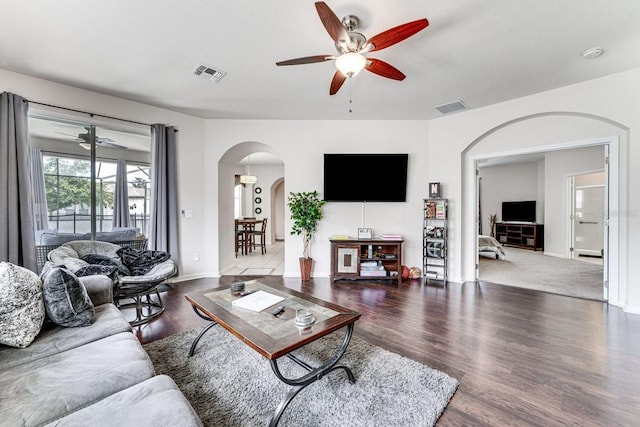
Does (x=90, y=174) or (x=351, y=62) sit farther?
(x=90, y=174)

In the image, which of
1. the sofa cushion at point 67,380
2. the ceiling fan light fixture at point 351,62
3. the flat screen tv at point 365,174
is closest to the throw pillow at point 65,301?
the sofa cushion at point 67,380

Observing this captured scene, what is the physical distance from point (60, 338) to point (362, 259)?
12.3 feet

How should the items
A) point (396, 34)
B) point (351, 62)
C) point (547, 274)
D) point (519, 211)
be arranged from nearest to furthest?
1. point (396, 34)
2. point (351, 62)
3. point (547, 274)
4. point (519, 211)

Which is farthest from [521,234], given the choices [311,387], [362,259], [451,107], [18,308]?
[18,308]

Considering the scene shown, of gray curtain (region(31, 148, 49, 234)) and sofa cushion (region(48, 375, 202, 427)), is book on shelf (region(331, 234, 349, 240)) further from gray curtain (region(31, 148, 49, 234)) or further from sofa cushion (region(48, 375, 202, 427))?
gray curtain (region(31, 148, 49, 234))

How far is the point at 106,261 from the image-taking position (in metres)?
3.10

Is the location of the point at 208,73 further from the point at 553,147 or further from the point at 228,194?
the point at 553,147

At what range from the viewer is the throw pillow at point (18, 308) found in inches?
58.2

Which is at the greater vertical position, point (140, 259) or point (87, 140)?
point (87, 140)

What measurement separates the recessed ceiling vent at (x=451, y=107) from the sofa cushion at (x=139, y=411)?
4552mm

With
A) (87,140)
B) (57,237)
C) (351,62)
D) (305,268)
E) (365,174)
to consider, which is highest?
(351,62)

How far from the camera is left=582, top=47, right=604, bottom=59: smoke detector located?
2.62 m

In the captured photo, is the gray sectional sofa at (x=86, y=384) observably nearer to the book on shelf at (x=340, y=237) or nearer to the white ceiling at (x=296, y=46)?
the white ceiling at (x=296, y=46)

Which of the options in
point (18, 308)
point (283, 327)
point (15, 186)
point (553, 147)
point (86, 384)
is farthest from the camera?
point (553, 147)
